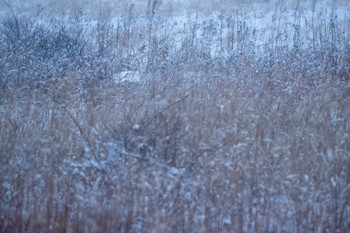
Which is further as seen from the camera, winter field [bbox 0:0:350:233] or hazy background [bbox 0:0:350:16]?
hazy background [bbox 0:0:350:16]

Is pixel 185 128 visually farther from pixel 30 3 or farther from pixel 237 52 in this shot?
pixel 30 3

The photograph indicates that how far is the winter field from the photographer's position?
3.27m

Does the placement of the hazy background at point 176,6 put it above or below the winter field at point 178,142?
above

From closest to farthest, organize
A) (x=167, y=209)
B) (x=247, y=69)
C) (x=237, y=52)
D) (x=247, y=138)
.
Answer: (x=167, y=209), (x=247, y=138), (x=247, y=69), (x=237, y=52)

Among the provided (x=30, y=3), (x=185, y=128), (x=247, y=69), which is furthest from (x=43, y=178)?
(x=30, y=3)

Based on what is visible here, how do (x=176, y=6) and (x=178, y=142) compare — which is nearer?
(x=178, y=142)

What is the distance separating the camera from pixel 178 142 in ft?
13.2

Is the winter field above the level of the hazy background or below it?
below

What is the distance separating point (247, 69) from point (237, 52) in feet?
3.43

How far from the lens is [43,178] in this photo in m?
3.55

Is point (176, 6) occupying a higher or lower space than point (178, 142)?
higher

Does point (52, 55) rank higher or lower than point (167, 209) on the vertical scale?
higher

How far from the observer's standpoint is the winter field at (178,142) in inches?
129

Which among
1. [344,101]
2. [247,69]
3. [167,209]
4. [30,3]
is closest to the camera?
[167,209]
